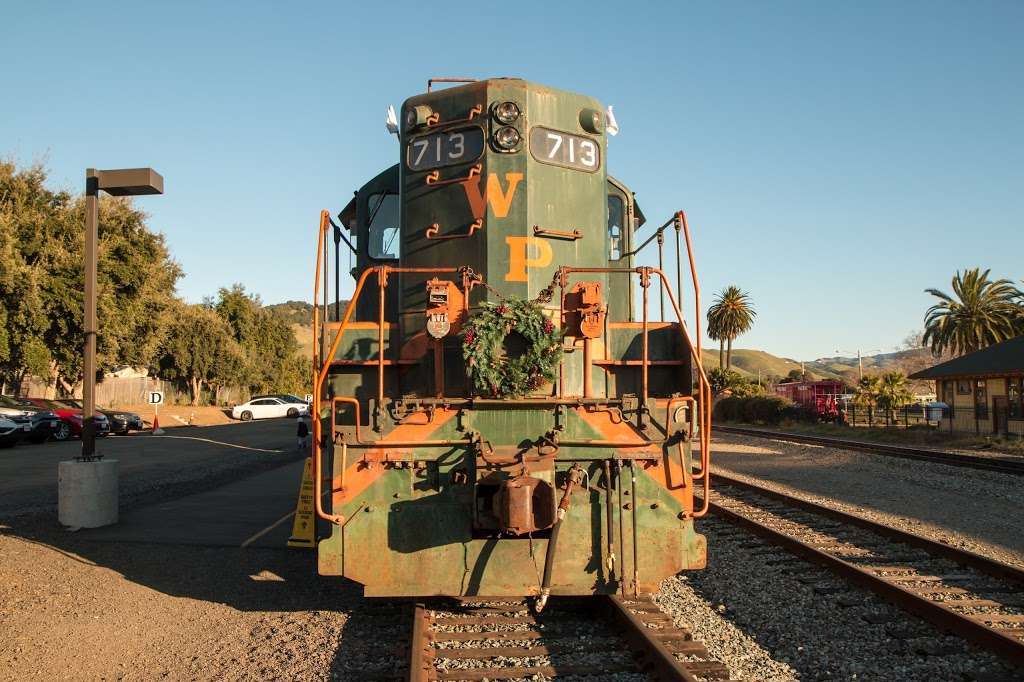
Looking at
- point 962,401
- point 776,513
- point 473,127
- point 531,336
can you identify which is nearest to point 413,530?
point 531,336

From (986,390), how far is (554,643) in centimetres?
2895

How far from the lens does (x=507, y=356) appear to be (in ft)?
18.4

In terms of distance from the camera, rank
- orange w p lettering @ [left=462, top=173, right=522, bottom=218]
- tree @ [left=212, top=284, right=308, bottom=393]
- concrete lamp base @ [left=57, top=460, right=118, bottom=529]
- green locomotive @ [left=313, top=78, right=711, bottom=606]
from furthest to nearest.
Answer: tree @ [left=212, top=284, right=308, bottom=393], concrete lamp base @ [left=57, top=460, right=118, bottom=529], orange w p lettering @ [left=462, top=173, right=522, bottom=218], green locomotive @ [left=313, top=78, right=711, bottom=606]

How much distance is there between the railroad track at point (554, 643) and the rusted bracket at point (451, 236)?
3004mm

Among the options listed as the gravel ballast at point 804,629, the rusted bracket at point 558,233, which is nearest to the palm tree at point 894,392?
the gravel ballast at point 804,629

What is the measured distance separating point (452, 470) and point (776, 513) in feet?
23.3

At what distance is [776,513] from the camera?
431 inches

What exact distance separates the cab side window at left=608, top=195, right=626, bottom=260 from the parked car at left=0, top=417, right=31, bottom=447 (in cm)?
2100

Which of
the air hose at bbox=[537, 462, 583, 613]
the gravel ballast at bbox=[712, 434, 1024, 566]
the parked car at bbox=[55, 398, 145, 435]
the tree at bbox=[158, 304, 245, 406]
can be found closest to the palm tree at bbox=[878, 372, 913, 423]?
the gravel ballast at bbox=[712, 434, 1024, 566]

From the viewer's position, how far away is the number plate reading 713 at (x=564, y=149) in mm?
6910

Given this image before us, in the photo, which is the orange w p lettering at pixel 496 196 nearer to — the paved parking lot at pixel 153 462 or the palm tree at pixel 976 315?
the paved parking lot at pixel 153 462

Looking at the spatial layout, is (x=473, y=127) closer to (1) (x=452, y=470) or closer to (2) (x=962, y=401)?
(1) (x=452, y=470)

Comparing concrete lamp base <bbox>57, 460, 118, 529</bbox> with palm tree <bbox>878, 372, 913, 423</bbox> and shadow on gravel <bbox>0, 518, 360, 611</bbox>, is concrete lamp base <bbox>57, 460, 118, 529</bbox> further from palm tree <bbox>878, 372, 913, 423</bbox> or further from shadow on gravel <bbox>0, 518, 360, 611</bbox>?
palm tree <bbox>878, 372, 913, 423</bbox>

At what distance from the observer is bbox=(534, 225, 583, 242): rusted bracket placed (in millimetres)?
6754
